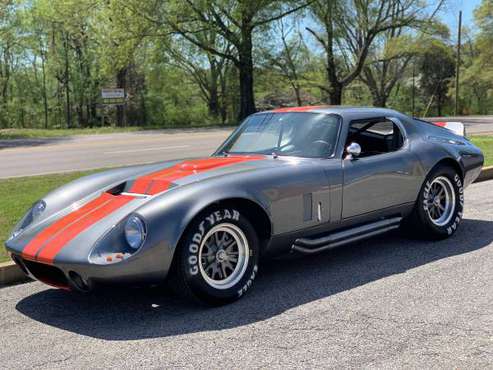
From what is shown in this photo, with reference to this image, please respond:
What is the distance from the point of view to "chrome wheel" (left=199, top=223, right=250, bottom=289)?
3807 mm

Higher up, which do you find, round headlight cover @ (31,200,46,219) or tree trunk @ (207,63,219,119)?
tree trunk @ (207,63,219,119)

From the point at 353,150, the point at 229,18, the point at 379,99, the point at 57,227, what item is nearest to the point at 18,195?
the point at 57,227

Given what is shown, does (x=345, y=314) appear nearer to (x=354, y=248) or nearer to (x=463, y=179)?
(x=354, y=248)

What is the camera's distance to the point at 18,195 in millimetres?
7988

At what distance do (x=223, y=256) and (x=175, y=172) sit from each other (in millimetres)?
816

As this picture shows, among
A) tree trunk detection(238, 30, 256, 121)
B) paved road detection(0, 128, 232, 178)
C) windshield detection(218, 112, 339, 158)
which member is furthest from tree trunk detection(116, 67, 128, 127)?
windshield detection(218, 112, 339, 158)

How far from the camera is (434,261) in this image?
4812mm

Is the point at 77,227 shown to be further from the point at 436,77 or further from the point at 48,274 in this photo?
the point at 436,77

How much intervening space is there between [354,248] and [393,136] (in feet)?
3.71

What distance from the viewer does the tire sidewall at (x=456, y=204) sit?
17.4ft

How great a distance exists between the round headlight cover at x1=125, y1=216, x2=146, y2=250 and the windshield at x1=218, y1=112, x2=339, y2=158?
5.26 feet

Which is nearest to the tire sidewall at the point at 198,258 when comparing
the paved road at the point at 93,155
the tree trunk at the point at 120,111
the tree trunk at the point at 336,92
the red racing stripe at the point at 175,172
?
the red racing stripe at the point at 175,172

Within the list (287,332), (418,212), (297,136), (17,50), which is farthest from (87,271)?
(17,50)

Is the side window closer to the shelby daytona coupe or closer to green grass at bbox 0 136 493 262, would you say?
the shelby daytona coupe
